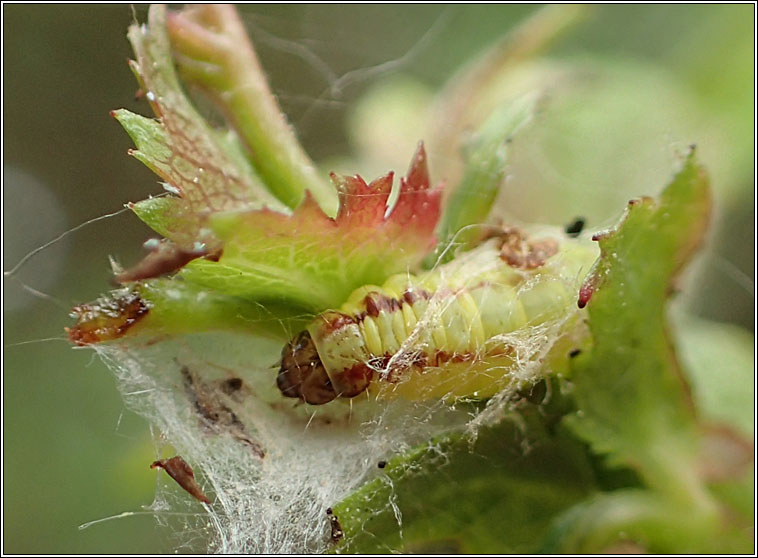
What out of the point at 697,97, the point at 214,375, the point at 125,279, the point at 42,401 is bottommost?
the point at 42,401

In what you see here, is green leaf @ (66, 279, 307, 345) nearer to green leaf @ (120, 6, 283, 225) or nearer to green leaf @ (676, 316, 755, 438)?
green leaf @ (120, 6, 283, 225)

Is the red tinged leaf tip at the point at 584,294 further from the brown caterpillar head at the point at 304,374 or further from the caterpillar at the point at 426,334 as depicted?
the brown caterpillar head at the point at 304,374

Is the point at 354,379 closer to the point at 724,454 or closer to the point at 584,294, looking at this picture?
the point at 584,294

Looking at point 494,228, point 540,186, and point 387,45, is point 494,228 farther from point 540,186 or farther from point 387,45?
point 387,45

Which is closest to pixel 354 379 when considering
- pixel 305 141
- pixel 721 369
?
pixel 721 369

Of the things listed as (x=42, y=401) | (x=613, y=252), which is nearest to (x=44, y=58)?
(x=42, y=401)

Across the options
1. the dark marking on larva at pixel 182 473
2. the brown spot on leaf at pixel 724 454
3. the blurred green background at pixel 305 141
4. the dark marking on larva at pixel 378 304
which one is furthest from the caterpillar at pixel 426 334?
the blurred green background at pixel 305 141

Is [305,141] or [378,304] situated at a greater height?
[378,304]
